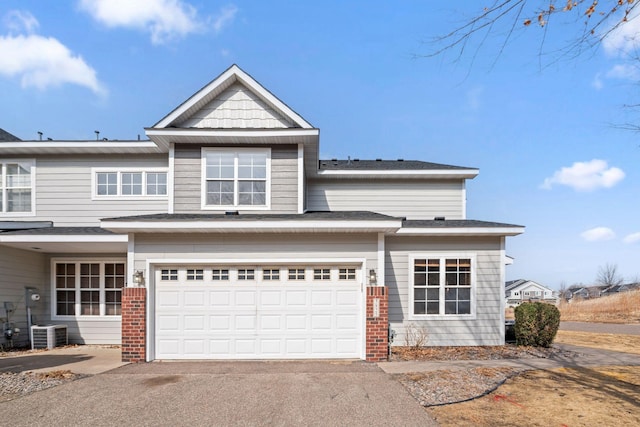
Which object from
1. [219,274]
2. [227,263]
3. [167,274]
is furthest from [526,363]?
[167,274]

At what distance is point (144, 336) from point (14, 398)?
2926 millimetres

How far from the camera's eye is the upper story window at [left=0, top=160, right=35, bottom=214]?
12766mm

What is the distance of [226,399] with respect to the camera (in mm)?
6625

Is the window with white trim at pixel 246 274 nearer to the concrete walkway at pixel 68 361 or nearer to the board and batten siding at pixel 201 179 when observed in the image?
the board and batten siding at pixel 201 179

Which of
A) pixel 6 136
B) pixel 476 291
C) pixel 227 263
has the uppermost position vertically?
pixel 6 136

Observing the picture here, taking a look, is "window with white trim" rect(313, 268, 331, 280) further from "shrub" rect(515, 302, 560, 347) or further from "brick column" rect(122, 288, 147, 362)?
"shrub" rect(515, 302, 560, 347)

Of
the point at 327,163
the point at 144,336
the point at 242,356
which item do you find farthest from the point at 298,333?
the point at 327,163

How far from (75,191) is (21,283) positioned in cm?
300

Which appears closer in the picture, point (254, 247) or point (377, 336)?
point (377, 336)

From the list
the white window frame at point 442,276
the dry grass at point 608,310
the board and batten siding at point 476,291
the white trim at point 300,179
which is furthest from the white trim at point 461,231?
the dry grass at point 608,310

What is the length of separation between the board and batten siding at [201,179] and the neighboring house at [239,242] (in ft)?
0.13

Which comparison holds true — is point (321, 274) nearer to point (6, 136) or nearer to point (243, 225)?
point (243, 225)

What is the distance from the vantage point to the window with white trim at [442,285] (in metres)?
11.4

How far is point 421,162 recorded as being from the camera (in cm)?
1539
